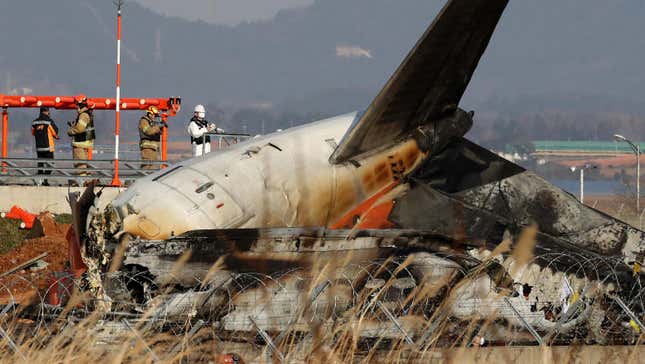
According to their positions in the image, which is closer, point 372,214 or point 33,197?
point 372,214

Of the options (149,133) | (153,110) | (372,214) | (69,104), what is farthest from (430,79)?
(69,104)

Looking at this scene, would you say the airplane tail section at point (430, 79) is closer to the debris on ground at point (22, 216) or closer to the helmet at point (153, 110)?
the debris on ground at point (22, 216)

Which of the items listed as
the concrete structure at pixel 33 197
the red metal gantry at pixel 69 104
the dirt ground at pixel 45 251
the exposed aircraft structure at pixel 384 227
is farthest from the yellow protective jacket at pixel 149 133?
the exposed aircraft structure at pixel 384 227

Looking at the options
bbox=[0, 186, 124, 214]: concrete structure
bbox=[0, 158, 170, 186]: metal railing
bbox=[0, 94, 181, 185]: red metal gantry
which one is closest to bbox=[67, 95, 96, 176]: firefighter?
bbox=[0, 158, 170, 186]: metal railing

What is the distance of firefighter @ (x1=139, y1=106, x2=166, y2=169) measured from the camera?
29.8 metres

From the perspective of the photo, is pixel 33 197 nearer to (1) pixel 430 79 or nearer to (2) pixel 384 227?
(2) pixel 384 227

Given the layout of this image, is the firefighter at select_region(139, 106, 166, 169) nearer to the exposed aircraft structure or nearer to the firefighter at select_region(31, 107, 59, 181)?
the firefighter at select_region(31, 107, 59, 181)

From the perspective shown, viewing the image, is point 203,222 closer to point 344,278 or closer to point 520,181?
point 344,278

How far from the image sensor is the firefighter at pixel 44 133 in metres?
30.4

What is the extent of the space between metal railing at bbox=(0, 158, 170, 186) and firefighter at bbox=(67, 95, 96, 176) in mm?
392

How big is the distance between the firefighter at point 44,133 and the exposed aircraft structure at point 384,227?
1555 cm

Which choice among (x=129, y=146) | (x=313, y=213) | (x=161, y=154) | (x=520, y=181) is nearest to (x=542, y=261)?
(x=520, y=181)

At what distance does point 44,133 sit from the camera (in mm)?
30531

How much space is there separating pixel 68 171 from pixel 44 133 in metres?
1.61
